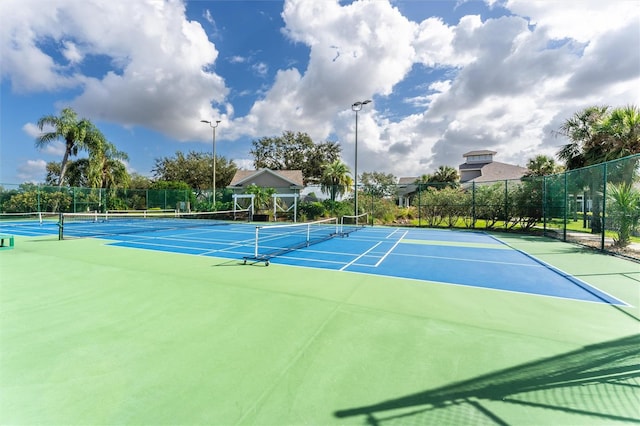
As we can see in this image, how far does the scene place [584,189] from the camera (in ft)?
41.3

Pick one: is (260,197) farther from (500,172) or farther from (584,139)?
(500,172)

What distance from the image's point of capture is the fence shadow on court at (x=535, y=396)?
Answer: 91.3 inches

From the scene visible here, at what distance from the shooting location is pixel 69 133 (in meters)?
29.5

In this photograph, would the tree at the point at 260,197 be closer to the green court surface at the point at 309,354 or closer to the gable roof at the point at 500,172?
the green court surface at the point at 309,354

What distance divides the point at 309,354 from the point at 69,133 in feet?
124

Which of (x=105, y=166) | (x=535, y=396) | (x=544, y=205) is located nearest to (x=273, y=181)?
(x=105, y=166)

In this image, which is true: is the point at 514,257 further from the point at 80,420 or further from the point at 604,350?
the point at 80,420

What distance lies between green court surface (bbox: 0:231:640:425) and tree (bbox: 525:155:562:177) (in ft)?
94.9

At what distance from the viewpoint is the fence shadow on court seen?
232 centimetres

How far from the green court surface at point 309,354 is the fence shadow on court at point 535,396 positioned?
0.04 feet

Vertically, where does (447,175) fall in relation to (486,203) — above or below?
above

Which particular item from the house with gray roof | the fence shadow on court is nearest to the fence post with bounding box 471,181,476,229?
the house with gray roof

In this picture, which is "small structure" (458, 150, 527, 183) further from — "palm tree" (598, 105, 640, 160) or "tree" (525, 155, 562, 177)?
"palm tree" (598, 105, 640, 160)

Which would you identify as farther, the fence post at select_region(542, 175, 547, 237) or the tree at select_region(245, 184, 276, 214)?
the tree at select_region(245, 184, 276, 214)
